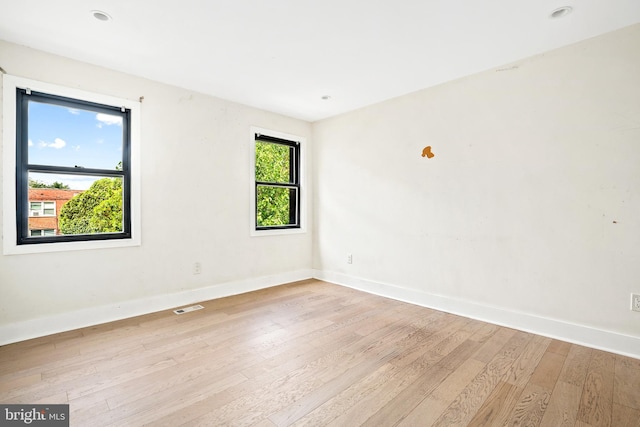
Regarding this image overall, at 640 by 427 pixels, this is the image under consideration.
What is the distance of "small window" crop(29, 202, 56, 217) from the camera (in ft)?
8.79

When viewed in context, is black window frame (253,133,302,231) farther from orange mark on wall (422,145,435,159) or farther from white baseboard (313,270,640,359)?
orange mark on wall (422,145,435,159)

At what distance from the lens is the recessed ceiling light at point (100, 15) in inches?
84.5

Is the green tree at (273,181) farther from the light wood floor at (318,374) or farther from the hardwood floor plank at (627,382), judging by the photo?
the hardwood floor plank at (627,382)

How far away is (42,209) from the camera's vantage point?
107 inches

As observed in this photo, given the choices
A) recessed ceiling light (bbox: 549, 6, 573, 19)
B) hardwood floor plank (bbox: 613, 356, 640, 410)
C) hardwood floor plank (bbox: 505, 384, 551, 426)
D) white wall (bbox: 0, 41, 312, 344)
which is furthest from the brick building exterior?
hardwood floor plank (bbox: 613, 356, 640, 410)

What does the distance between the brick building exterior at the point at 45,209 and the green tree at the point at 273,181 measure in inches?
83.7

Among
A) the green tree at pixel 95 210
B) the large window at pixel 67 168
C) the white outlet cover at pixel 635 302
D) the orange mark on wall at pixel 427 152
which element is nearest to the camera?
the white outlet cover at pixel 635 302

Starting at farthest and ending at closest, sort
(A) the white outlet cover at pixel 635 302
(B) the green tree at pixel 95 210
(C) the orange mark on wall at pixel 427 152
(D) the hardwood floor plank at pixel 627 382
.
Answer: (C) the orange mark on wall at pixel 427 152 → (B) the green tree at pixel 95 210 → (A) the white outlet cover at pixel 635 302 → (D) the hardwood floor plank at pixel 627 382

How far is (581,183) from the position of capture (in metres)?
2.53

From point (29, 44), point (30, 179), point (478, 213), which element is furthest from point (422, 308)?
point (29, 44)

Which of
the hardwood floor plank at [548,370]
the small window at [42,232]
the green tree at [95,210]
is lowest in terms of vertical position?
the hardwood floor plank at [548,370]

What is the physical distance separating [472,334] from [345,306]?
1292mm
